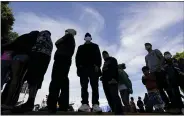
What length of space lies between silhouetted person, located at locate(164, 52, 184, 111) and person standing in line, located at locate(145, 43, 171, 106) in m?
0.17

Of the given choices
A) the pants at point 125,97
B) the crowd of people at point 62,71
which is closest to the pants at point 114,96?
the crowd of people at point 62,71

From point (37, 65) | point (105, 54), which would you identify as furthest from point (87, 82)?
point (37, 65)

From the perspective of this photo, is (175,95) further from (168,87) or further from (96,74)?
(96,74)

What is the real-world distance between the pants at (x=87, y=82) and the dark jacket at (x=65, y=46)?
573 mm

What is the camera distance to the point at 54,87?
518 cm

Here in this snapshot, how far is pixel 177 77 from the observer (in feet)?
21.0

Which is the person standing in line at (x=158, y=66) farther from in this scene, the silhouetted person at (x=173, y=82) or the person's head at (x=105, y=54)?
the person's head at (x=105, y=54)

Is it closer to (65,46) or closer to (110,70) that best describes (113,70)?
(110,70)

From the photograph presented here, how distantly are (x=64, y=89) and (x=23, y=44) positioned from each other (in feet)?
4.66

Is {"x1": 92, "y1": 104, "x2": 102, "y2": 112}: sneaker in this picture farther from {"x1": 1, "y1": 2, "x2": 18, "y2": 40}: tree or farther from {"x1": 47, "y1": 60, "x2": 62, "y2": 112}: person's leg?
{"x1": 1, "y1": 2, "x2": 18, "y2": 40}: tree

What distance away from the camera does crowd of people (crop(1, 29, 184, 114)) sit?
5039mm

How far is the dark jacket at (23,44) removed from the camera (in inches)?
208

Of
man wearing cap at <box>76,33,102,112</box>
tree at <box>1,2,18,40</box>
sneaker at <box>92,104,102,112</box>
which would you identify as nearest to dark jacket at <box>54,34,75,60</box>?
man wearing cap at <box>76,33,102,112</box>

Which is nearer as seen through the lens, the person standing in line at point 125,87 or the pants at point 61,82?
the pants at point 61,82
